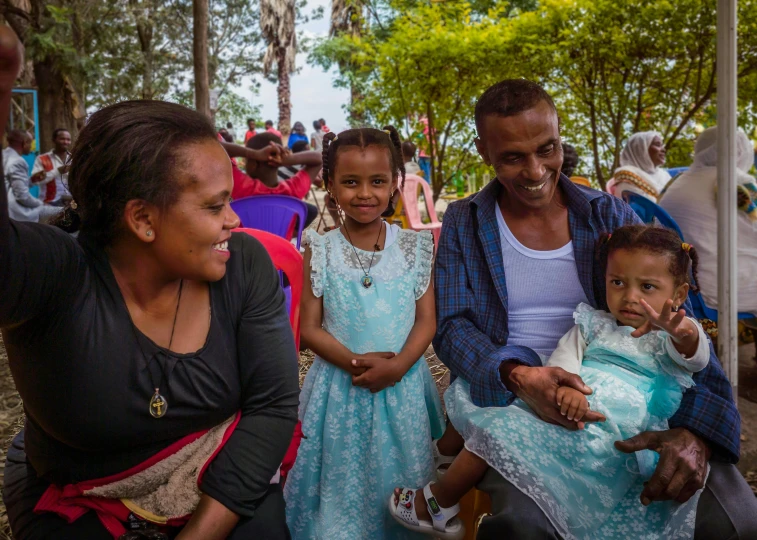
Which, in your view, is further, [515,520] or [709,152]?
[709,152]

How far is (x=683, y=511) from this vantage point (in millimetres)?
1687

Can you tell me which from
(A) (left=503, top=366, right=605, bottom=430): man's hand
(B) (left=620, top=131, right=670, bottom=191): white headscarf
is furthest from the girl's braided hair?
(B) (left=620, top=131, right=670, bottom=191): white headscarf

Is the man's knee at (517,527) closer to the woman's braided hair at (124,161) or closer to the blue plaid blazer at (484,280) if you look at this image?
the blue plaid blazer at (484,280)

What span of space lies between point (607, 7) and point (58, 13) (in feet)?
32.4

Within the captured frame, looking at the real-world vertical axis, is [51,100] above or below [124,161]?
above

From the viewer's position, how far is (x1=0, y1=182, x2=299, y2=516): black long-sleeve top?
1.41 m

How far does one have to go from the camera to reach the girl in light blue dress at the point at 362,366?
2.29 m

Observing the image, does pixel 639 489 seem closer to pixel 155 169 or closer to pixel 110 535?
pixel 110 535

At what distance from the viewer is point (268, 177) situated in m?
5.17

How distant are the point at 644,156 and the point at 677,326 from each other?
4.52 meters

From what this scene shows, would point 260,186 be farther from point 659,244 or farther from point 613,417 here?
point 613,417

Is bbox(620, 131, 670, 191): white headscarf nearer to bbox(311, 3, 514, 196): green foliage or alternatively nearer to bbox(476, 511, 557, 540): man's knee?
bbox(311, 3, 514, 196): green foliage

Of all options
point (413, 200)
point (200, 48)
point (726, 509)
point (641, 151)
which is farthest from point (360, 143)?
point (413, 200)

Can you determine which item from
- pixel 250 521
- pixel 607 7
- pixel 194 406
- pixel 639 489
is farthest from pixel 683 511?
pixel 607 7
